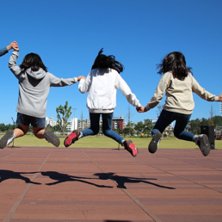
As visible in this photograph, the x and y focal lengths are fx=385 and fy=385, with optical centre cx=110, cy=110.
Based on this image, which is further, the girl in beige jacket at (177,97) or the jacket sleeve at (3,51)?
the jacket sleeve at (3,51)

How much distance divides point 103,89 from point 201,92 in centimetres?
157

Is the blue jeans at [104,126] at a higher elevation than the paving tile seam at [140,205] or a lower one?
higher

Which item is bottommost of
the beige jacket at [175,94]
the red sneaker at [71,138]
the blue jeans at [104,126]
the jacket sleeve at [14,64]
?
the red sneaker at [71,138]

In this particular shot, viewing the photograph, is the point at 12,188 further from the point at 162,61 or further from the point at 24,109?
the point at 162,61

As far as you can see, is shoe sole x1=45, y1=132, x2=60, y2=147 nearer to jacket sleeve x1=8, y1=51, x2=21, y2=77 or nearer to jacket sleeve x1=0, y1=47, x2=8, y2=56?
jacket sleeve x1=8, y1=51, x2=21, y2=77

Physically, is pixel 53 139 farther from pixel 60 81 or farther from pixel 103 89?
pixel 103 89

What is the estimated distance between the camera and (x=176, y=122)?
20.0 ft

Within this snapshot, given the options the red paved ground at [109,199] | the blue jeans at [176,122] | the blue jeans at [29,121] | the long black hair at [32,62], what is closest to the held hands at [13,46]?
the long black hair at [32,62]

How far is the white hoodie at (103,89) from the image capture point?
20.2ft

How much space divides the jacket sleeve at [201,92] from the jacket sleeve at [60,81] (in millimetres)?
1957

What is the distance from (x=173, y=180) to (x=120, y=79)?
2.13m

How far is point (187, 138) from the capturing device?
6.21m

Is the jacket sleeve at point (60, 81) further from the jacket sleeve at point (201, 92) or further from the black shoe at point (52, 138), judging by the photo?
the jacket sleeve at point (201, 92)

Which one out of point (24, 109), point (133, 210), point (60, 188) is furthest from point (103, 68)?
point (133, 210)
